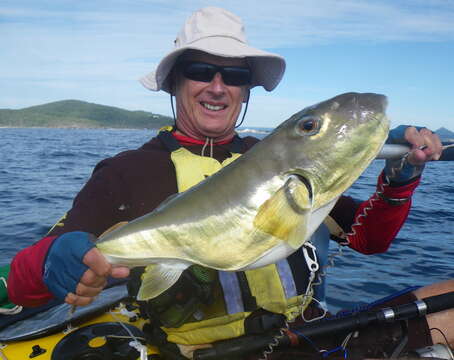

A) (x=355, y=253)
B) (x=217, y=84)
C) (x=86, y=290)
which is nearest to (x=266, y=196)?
(x=86, y=290)

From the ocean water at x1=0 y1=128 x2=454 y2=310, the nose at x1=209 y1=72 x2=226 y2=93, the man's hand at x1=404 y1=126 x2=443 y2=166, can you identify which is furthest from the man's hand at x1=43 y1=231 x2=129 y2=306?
the ocean water at x1=0 y1=128 x2=454 y2=310

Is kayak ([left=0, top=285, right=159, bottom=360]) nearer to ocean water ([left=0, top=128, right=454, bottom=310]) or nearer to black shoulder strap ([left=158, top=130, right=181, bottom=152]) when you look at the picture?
black shoulder strap ([left=158, top=130, right=181, bottom=152])

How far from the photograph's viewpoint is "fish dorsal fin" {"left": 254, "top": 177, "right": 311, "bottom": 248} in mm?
2227

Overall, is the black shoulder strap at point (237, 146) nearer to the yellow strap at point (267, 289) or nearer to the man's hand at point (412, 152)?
the yellow strap at point (267, 289)

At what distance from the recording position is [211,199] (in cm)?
233

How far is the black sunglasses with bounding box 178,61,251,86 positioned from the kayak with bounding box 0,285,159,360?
2.38m

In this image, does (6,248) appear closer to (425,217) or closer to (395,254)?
(395,254)

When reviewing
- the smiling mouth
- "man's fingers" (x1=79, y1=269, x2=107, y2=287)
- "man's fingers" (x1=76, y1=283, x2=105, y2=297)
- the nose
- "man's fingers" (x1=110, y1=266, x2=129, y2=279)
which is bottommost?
"man's fingers" (x1=76, y1=283, x2=105, y2=297)

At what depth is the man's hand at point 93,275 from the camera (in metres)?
2.38

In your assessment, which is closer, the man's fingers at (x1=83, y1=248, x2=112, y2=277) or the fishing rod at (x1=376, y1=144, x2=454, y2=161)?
the man's fingers at (x1=83, y1=248, x2=112, y2=277)

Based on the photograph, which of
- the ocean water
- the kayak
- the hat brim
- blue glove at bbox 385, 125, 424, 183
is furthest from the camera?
the ocean water

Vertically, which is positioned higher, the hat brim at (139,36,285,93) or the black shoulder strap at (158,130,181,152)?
the hat brim at (139,36,285,93)

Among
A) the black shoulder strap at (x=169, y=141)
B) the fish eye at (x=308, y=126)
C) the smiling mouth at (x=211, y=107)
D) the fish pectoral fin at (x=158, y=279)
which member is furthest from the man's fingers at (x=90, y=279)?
the smiling mouth at (x=211, y=107)

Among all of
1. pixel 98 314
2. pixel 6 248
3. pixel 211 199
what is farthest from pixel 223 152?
pixel 6 248
